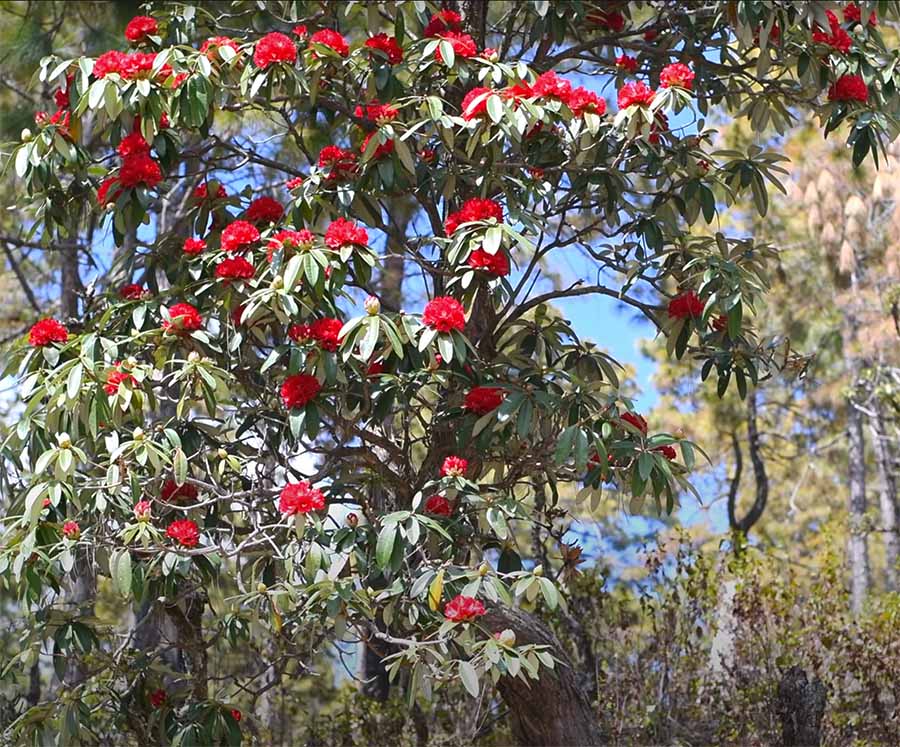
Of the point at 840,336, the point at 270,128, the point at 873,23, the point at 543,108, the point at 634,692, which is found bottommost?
the point at 634,692

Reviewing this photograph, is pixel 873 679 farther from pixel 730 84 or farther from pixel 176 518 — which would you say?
pixel 176 518

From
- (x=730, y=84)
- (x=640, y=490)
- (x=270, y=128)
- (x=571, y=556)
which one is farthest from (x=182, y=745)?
(x=270, y=128)

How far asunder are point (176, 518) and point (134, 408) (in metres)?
0.45

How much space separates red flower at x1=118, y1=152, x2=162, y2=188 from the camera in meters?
3.01

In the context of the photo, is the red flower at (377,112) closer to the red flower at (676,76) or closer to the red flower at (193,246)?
the red flower at (193,246)

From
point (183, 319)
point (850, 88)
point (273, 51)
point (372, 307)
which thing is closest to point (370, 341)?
point (372, 307)

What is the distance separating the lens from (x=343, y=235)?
278 centimetres

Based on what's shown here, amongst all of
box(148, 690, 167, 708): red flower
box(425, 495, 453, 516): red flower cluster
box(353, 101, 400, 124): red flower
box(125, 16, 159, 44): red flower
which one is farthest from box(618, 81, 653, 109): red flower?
box(148, 690, 167, 708): red flower

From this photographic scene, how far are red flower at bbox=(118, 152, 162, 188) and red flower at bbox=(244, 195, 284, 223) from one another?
293 millimetres

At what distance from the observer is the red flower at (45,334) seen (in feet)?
9.72

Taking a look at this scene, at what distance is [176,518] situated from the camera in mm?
3127

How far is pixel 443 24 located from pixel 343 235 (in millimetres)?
903

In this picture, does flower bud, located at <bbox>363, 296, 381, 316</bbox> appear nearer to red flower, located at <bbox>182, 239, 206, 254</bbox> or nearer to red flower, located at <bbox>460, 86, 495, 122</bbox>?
red flower, located at <bbox>460, 86, 495, 122</bbox>

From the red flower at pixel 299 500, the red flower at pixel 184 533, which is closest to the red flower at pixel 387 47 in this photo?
the red flower at pixel 299 500
